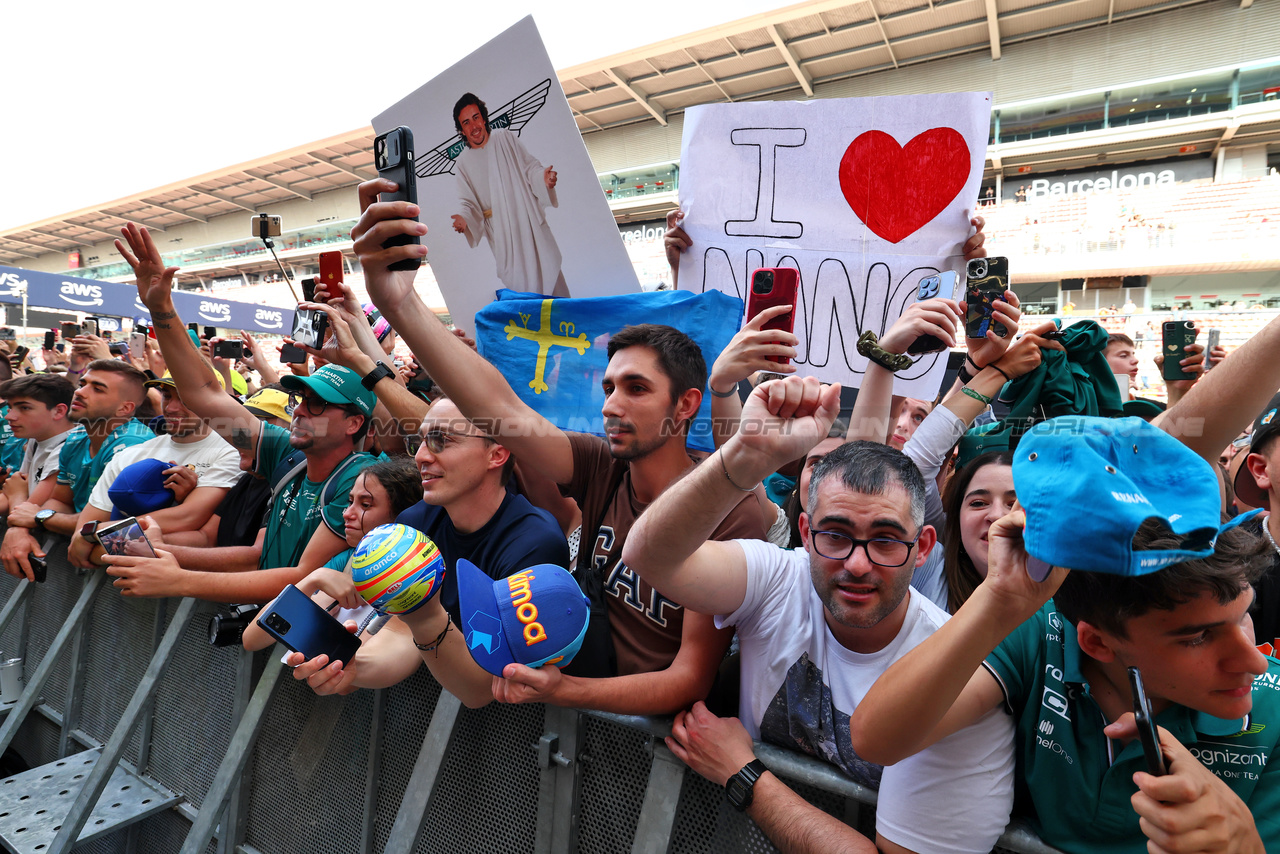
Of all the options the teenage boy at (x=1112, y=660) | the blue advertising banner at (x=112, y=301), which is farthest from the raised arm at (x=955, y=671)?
the blue advertising banner at (x=112, y=301)

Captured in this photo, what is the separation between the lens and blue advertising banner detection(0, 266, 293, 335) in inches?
554

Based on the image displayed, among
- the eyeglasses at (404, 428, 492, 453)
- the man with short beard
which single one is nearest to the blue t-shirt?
the eyeglasses at (404, 428, 492, 453)

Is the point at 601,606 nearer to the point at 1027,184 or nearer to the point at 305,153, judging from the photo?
the point at 1027,184

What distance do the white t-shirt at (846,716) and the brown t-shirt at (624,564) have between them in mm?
182

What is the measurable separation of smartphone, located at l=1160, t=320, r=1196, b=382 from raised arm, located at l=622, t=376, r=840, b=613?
2604 mm

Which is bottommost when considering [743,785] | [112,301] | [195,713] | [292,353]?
[195,713]

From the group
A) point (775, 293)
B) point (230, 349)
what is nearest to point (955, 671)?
point (775, 293)

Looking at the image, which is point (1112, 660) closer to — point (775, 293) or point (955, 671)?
point (955, 671)

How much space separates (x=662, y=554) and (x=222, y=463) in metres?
3.13

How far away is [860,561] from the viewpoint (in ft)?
4.98

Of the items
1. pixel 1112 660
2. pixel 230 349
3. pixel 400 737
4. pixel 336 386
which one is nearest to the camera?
pixel 1112 660

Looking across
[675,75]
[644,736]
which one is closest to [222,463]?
[644,736]

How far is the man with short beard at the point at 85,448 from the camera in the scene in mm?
3982

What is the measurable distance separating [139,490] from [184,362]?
0.64 meters
